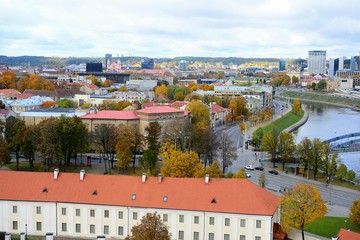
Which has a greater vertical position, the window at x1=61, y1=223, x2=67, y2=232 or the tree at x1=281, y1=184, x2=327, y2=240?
the tree at x1=281, y1=184, x2=327, y2=240

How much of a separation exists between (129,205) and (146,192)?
1.07 m

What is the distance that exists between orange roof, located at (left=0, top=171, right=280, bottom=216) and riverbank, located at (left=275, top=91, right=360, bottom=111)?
91476 millimetres

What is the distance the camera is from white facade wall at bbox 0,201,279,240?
77.5 feet

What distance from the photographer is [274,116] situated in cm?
8231

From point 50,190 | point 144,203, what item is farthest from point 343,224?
point 50,190

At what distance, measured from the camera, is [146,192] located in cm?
2492

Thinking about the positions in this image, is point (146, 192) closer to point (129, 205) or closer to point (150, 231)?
point (129, 205)

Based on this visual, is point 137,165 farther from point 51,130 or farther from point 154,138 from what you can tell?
point 51,130

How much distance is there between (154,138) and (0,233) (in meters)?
17.9

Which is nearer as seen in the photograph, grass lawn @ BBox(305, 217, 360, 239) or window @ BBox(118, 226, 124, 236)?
window @ BBox(118, 226, 124, 236)

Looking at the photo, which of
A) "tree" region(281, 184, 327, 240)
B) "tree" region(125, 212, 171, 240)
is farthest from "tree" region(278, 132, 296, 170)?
"tree" region(125, 212, 171, 240)

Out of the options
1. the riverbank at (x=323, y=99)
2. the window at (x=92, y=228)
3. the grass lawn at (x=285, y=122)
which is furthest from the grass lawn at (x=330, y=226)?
the riverbank at (x=323, y=99)

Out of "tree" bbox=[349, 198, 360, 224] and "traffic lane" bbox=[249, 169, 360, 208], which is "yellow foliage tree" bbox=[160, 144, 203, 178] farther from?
"tree" bbox=[349, 198, 360, 224]

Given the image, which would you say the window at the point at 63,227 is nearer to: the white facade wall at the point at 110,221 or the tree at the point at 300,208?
the white facade wall at the point at 110,221
